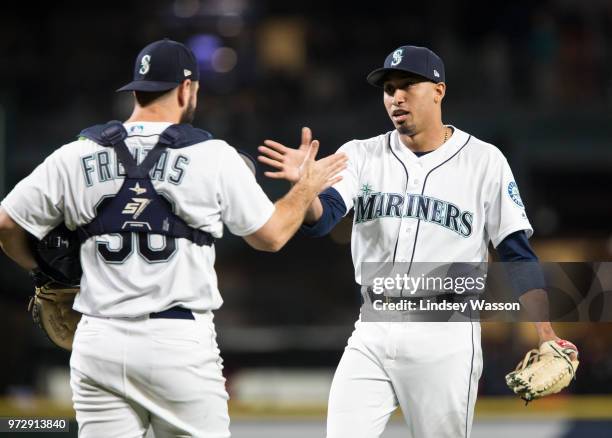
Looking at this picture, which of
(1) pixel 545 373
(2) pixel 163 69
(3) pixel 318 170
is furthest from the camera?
(1) pixel 545 373

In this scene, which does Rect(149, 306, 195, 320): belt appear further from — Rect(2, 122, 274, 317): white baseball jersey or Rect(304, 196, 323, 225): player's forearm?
Rect(304, 196, 323, 225): player's forearm

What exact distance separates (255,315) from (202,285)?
980 centimetres

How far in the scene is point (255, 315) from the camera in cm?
1270

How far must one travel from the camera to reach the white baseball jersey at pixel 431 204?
Answer: 12.0ft

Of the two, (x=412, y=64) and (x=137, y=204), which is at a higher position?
(x=412, y=64)

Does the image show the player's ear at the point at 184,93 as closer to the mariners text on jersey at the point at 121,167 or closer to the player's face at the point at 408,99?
the mariners text on jersey at the point at 121,167

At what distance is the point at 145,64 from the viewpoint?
3062mm

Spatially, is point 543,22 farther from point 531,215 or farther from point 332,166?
point 332,166

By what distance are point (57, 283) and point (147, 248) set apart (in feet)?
2.07

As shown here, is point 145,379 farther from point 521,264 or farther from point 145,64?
point 521,264

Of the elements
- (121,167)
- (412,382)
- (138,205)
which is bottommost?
(412,382)

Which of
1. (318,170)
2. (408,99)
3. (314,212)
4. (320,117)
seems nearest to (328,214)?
(314,212)

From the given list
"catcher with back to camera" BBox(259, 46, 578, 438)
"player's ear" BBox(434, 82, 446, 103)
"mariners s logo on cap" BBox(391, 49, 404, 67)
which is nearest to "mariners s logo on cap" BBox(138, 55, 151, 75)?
"catcher with back to camera" BBox(259, 46, 578, 438)

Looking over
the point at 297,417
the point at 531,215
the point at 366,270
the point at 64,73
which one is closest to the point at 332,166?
the point at 366,270
